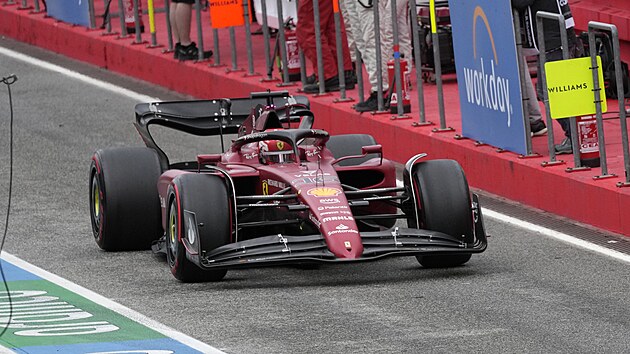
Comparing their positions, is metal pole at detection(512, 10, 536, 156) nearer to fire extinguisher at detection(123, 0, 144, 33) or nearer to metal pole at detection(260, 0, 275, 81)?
metal pole at detection(260, 0, 275, 81)

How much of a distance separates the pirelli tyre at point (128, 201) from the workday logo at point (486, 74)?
2918mm

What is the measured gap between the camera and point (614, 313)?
341 inches

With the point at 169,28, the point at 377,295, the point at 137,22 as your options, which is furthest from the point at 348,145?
the point at 137,22

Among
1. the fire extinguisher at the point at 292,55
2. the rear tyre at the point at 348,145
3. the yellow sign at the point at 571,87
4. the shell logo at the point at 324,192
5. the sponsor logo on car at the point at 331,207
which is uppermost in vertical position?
the fire extinguisher at the point at 292,55

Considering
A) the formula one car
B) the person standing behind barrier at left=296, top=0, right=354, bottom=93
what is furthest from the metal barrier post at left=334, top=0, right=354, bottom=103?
the formula one car

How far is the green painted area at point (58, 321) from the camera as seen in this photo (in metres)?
8.30

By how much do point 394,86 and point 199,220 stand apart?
514 centimetres

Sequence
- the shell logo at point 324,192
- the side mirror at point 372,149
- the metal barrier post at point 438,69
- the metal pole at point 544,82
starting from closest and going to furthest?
the shell logo at point 324,192, the side mirror at point 372,149, the metal pole at point 544,82, the metal barrier post at point 438,69

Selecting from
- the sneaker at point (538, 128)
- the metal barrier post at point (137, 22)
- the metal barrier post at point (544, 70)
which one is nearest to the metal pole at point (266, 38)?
the metal barrier post at point (137, 22)

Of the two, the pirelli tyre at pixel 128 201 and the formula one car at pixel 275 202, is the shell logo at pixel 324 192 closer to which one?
the formula one car at pixel 275 202

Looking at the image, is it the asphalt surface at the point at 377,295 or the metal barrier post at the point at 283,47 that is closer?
the asphalt surface at the point at 377,295

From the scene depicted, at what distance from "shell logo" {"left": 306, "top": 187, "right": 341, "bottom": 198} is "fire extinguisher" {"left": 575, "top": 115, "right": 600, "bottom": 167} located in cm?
254

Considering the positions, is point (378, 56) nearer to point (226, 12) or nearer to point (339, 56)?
point (339, 56)

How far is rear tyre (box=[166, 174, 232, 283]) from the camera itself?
30.8 feet
